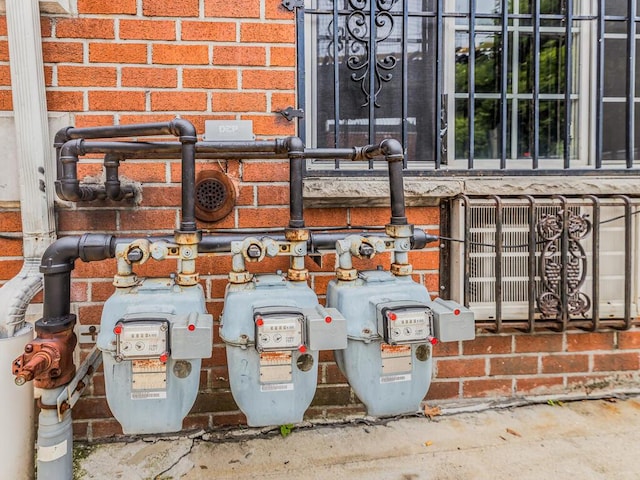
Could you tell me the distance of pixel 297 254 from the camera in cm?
138

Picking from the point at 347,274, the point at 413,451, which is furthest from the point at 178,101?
the point at 413,451

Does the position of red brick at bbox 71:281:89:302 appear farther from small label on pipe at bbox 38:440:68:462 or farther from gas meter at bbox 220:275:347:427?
gas meter at bbox 220:275:347:427

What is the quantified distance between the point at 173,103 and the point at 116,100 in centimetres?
21

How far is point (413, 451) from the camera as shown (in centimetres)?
164

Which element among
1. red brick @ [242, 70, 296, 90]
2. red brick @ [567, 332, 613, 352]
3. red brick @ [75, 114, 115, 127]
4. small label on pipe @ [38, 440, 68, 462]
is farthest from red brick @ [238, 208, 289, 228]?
red brick @ [567, 332, 613, 352]

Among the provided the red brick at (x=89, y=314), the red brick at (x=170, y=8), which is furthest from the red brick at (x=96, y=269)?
the red brick at (x=170, y=8)

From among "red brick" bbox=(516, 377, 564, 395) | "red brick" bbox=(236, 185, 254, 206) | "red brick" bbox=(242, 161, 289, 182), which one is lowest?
"red brick" bbox=(516, 377, 564, 395)

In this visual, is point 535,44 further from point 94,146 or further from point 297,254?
point 94,146

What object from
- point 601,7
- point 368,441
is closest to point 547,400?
point 368,441

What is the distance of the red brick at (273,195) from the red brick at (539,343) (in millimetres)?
1222

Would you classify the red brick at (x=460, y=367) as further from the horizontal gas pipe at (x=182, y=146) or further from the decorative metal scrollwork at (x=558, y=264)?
the horizontal gas pipe at (x=182, y=146)

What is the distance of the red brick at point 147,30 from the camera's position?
164 cm

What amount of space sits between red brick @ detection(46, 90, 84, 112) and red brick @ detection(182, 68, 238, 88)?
40 cm

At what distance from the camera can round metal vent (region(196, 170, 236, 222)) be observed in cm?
167
